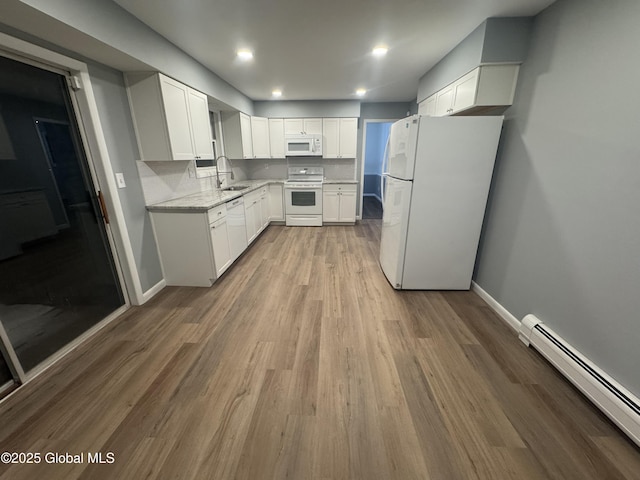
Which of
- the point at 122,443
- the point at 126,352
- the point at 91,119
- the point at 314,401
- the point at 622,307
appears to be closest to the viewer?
the point at 122,443

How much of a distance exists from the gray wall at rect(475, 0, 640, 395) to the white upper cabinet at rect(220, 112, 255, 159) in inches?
160

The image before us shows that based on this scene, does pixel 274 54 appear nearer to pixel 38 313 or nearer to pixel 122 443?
pixel 38 313

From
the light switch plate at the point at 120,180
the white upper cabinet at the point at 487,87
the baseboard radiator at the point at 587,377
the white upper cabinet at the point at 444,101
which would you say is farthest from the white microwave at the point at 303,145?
the baseboard radiator at the point at 587,377

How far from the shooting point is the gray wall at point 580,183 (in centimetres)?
140

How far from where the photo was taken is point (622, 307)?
1.42 m

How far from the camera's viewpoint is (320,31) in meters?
2.29

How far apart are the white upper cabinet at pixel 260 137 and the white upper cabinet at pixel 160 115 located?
2202 millimetres

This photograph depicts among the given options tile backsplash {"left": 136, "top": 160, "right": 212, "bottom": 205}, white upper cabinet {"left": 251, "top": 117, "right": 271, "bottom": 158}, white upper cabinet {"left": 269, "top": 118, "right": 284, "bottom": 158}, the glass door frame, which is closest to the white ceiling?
the glass door frame

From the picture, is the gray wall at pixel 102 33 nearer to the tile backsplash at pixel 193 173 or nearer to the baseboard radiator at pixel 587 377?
the tile backsplash at pixel 193 173

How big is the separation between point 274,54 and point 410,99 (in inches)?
132

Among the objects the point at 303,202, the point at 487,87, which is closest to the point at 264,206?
the point at 303,202

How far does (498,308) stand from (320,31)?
3095 millimetres

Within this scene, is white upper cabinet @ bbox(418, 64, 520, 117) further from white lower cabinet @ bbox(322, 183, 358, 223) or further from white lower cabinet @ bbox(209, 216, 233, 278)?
white lower cabinet @ bbox(209, 216, 233, 278)

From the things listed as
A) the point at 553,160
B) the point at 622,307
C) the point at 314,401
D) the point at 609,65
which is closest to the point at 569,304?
the point at 622,307
